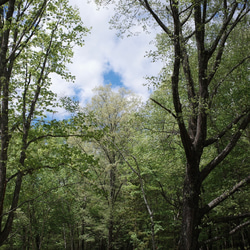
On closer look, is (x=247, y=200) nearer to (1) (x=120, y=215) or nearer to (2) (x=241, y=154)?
(2) (x=241, y=154)

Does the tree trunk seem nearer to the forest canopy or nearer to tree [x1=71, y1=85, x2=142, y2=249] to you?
the forest canopy

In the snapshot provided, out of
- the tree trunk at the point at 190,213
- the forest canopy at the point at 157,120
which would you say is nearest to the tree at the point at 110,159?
the forest canopy at the point at 157,120

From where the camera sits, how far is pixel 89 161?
256 inches

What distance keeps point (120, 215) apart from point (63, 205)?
4.38 metres

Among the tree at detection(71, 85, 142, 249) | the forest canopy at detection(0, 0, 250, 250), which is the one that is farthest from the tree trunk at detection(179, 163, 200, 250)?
the tree at detection(71, 85, 142, 249)

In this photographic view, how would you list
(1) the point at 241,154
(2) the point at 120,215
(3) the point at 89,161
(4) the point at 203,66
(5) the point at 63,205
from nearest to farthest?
(4) the point at 203,66, (3) the point at 89,161, (1) the point at 241,154, (2) the point at 120,215, (5) the point at 63,205

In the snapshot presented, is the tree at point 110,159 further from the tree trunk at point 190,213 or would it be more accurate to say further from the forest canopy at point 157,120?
the tree trunk at point 190,213

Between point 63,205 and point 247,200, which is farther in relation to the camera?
point 63,205

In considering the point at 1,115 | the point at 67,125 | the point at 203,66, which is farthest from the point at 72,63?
the point at 203,66

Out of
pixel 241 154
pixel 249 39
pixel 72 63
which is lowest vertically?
pixel 241 154

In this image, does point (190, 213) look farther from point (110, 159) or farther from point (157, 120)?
point (110, 159)

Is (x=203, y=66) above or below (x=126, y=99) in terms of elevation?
below

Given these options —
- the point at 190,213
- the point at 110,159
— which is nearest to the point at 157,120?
the point at 190,213

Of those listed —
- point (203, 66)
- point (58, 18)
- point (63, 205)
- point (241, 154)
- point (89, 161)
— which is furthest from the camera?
point (63, 205)
